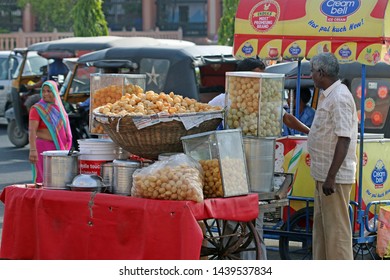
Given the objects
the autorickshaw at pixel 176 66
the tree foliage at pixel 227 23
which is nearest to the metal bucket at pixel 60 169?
the autorickshaw at pixel 176 66

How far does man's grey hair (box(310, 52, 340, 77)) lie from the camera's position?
688 centimetres

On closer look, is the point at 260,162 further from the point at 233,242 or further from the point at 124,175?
the point at 124,175

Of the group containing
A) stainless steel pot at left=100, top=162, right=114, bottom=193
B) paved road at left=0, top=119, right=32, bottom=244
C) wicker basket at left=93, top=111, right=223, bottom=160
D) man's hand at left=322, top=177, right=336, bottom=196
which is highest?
wicker basket at left=93, top=111, right=223, bottom=160

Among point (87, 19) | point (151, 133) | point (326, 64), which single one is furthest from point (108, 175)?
point (87, 19)

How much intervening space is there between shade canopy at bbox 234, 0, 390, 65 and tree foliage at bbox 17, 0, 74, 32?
35.4m

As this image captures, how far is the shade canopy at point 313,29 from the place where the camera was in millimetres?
7438

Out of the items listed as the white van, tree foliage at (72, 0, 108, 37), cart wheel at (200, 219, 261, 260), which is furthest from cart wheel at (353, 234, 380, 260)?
tree foliage at (72, 0, 108, 37)

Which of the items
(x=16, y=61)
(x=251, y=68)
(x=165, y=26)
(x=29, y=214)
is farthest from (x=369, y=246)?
(x=165, y=26)

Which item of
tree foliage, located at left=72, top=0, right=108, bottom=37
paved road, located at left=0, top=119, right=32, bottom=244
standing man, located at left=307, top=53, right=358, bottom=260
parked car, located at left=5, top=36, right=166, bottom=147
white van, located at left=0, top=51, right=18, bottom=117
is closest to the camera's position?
standing man, located at left=307, top=53, right=358, bottom=260

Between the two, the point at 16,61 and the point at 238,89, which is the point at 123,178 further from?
the point at 16,61

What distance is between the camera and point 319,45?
786cm

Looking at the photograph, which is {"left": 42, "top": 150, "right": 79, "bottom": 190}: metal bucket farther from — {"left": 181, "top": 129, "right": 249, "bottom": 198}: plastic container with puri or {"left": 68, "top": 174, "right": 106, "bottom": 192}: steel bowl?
{"left": 181, "top": 129, "right": 249, "bottom": 198}: plastic container with puri

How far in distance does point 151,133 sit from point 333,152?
1.33 m

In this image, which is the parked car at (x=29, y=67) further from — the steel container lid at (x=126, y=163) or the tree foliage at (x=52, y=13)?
the tree foliage at (x=52, y=13)
